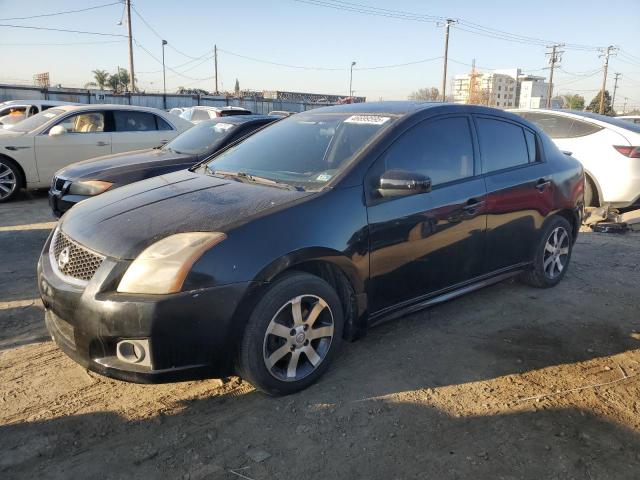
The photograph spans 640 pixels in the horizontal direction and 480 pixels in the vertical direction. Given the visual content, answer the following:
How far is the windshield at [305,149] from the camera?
3.43 meters

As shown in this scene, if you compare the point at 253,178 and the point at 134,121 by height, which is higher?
the point at 134,121

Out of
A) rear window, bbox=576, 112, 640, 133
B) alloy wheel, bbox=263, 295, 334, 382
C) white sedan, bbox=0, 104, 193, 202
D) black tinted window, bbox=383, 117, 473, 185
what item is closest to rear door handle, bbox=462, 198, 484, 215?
black tinted window, bbox=383, 117, 473, 185

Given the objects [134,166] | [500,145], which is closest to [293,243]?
[500,145]

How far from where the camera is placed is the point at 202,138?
702cm

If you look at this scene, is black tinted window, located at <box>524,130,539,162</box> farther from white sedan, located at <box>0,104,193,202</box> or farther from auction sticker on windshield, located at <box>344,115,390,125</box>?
white sedan, located at <box>0,104,193,202</box>

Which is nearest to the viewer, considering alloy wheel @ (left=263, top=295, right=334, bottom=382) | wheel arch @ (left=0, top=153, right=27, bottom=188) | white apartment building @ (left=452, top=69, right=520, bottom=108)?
alloy wheel @ (left=263, top=295, right=334, bottom=382)

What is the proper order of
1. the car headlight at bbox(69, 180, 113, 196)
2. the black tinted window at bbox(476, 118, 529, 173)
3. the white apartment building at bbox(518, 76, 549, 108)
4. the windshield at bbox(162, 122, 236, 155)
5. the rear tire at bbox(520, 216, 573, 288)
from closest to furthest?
the black tinted window at bbox(476, 118, 529, 173)
the rear tire at bbox(520, 216, 573, 288)
the car headlight at bbox(69, 180, 113, 196)
the windshield at bbox(162, 122, 236, 155)
the white apartment building at bbox(518, 76, 549, 108)

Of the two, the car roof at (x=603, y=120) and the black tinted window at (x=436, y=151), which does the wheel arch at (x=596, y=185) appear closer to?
the car roof at (x=603, y=120)

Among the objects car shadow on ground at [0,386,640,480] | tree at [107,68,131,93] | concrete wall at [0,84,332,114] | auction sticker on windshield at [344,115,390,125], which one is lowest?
car shadow on ground at [0,386,640,480]

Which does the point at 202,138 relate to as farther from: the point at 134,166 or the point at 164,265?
the point at 164,265

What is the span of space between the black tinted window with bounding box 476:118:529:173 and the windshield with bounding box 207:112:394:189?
3.05 ft

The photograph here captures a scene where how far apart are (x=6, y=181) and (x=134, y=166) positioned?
153 inches

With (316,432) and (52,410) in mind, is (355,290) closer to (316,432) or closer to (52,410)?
(316,432)

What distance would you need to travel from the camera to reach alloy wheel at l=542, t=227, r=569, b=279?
4.79 m
